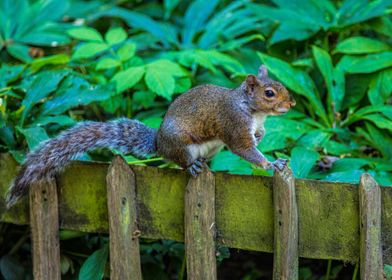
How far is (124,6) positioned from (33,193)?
2.46 m

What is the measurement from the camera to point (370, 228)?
84.4 inches

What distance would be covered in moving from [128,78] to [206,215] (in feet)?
2.90

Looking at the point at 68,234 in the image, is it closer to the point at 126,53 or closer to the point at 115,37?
the point at 126,53

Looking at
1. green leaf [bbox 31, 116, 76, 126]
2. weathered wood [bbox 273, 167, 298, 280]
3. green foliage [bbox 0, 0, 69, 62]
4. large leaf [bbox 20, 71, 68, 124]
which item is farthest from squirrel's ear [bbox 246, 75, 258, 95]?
green foliage [bbox 0, 0, 69, 62]

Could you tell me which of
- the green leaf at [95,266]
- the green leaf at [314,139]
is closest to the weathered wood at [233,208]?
the green leaf at [95,266]

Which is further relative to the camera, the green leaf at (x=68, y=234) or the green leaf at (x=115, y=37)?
the green leaf at (x=115, y=37)

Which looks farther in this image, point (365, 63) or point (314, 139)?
point (365, 63)

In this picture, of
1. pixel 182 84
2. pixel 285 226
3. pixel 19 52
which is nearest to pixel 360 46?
pixel 182 84

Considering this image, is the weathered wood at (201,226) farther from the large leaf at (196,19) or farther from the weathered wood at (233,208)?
the large leaf at (196,19)

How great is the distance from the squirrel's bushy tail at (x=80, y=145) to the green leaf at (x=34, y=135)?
2.9 inches

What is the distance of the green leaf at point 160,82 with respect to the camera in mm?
2900

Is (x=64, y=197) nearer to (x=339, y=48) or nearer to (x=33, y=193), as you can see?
(x=33, y=193)

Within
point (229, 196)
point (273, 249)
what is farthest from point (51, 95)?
point (273, 249)

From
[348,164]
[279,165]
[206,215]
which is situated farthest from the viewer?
[348,164]
